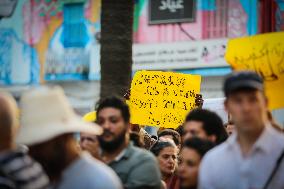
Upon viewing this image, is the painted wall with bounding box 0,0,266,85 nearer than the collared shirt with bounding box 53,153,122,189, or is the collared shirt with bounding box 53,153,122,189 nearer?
the collared shirt with bounding box 53,153,122,189

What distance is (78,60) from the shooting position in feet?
85.4

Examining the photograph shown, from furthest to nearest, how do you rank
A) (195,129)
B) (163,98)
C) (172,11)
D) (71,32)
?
(71,32) < (172,11) < (163,98) < (195,129)

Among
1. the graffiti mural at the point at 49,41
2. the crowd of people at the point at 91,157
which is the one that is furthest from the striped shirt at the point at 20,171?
the graffiti mural at the point at 49,41

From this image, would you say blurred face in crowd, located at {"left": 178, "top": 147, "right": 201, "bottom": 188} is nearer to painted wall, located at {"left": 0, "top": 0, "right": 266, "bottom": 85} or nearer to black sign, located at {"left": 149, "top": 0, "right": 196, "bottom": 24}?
painted wall, located at {"left": 0, "top": 0, "right": 266, "bottom": 85}

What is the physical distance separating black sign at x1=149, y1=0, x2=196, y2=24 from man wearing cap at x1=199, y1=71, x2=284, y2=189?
19716 mm

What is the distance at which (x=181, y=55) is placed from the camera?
2417cm

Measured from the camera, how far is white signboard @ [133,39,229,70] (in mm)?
23359

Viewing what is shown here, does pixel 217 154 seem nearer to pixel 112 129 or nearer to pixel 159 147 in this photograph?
pixel 112 129

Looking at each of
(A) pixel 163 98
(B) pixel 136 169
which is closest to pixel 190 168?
(B) pixel 136 169

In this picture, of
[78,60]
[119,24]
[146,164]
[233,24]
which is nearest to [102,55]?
[119,24]

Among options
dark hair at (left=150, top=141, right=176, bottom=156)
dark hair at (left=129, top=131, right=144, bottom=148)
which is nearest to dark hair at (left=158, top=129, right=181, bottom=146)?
dark hair at (left=150, top=141, right=176, bottom=156)

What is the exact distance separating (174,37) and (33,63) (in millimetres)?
5007

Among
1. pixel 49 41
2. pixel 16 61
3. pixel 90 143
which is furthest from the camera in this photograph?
pixel 16 61

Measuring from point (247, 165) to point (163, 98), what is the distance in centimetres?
373
